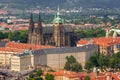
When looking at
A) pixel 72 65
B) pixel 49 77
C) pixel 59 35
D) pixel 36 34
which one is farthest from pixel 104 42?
pixel 49 77

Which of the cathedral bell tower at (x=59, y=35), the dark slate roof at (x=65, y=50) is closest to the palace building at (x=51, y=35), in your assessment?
the cathedral bell tower at (x=59, y=35)

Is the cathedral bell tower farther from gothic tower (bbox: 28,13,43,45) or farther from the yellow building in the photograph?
the yellow building

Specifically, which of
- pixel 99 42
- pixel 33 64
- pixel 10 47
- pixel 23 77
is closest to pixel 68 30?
pixel 99 42

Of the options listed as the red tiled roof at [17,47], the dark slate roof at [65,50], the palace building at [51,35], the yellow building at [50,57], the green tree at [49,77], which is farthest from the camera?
the palace building at [51,35]

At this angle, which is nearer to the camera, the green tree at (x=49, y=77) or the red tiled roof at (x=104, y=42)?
the green tree at (x=49, y=77)

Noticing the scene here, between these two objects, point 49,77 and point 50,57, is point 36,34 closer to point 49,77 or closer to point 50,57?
point 50,57

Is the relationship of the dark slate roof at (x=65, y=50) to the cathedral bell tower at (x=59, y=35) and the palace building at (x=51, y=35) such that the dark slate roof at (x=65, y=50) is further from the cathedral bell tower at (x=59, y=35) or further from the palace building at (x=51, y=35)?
the palace building at (x=51, y=35)

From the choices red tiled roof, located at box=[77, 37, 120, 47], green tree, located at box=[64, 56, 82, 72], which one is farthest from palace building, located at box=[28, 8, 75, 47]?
green tree, located at box=[64, 56, 82, 72]

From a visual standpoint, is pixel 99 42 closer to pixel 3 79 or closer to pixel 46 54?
pixel 46 54

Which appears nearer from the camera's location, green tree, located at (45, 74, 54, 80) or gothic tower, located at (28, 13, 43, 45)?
green tree, located at (45, 74, 54, 80)

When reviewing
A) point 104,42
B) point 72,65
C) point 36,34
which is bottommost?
point 72,65

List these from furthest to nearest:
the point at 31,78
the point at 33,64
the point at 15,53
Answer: the point at 15,53 → the point at 33,64 → the point at 31,78
